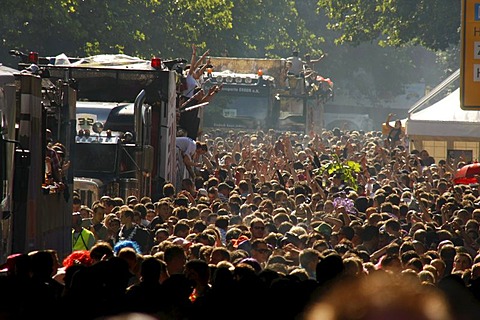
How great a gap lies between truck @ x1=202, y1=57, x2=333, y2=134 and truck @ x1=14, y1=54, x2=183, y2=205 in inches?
526

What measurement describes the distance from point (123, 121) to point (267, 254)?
756cm

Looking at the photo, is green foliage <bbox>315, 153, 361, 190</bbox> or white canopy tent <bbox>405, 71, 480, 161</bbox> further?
white canopy tent <bbox>405, 71, 480, 161</bbox>

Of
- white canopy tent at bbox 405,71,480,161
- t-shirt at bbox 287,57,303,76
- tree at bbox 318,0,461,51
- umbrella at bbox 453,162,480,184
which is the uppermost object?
tree at bbox 318,0,461,51

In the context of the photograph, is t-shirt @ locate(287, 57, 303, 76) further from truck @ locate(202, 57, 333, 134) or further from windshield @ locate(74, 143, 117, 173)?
windshield @ locate(74, 143, 117, 173)

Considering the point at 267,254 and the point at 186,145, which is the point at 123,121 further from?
the point at 267,254

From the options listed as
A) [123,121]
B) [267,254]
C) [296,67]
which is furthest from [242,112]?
[267,254]

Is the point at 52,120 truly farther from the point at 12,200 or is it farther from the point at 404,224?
the point at 404,224

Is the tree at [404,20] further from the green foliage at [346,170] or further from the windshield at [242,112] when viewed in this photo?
the green foliage at [346,170]

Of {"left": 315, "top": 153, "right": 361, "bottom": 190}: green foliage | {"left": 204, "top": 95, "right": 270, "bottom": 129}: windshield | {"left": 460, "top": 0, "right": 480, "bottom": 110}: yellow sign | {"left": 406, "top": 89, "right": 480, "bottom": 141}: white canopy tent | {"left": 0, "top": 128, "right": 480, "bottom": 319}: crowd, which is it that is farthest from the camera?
{"left": 204, "top": 95, "right": 270, "bottom": 129}: windshield

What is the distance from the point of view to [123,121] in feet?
66.7

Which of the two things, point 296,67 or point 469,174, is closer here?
point 469,174

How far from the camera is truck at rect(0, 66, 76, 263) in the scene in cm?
1134

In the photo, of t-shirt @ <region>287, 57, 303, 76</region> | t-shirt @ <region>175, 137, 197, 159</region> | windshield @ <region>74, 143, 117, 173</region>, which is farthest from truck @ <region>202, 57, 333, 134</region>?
windshield @ <region>74, 143, 117, 173</region>

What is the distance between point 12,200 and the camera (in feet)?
38.5
